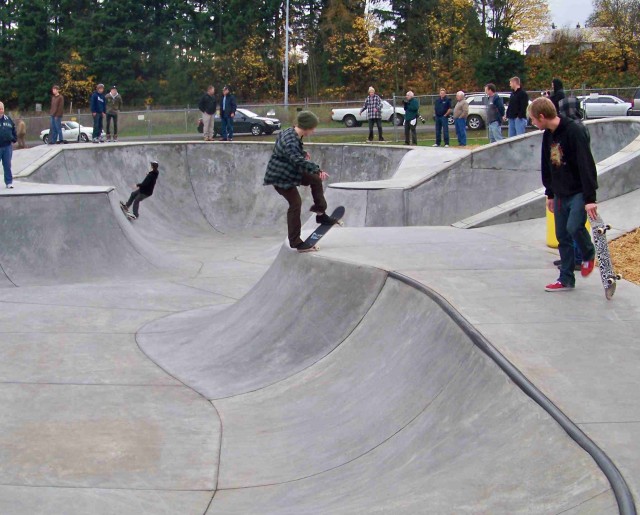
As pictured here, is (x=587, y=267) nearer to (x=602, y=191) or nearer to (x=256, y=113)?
(x=602, y=191)

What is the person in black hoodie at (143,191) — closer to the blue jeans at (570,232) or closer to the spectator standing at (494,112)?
the spectator standing at (494,112)

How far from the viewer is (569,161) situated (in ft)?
22.3

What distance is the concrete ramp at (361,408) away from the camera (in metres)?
4.07

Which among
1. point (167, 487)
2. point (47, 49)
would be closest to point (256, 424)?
point (167, 487)

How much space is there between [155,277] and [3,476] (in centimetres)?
874

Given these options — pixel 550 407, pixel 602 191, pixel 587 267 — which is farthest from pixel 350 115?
pixel 550 407

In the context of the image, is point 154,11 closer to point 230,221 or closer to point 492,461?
point 230,221

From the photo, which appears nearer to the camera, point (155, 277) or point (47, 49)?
point (155, 277)

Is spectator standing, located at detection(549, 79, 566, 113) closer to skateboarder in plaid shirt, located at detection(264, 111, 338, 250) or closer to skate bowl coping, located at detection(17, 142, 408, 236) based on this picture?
skate bowl coping, located at detection(17, 142, 408, 236)

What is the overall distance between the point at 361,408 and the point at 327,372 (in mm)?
1176

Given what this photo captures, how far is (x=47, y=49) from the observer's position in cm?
5922

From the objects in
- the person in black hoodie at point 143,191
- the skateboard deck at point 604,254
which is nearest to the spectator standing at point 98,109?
the person in black hoodie at point 143,191

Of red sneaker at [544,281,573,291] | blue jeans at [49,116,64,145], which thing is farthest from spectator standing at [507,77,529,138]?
blue jeans at [49,116,64,145]

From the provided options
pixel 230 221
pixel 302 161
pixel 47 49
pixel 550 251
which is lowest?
pixel 230 221
